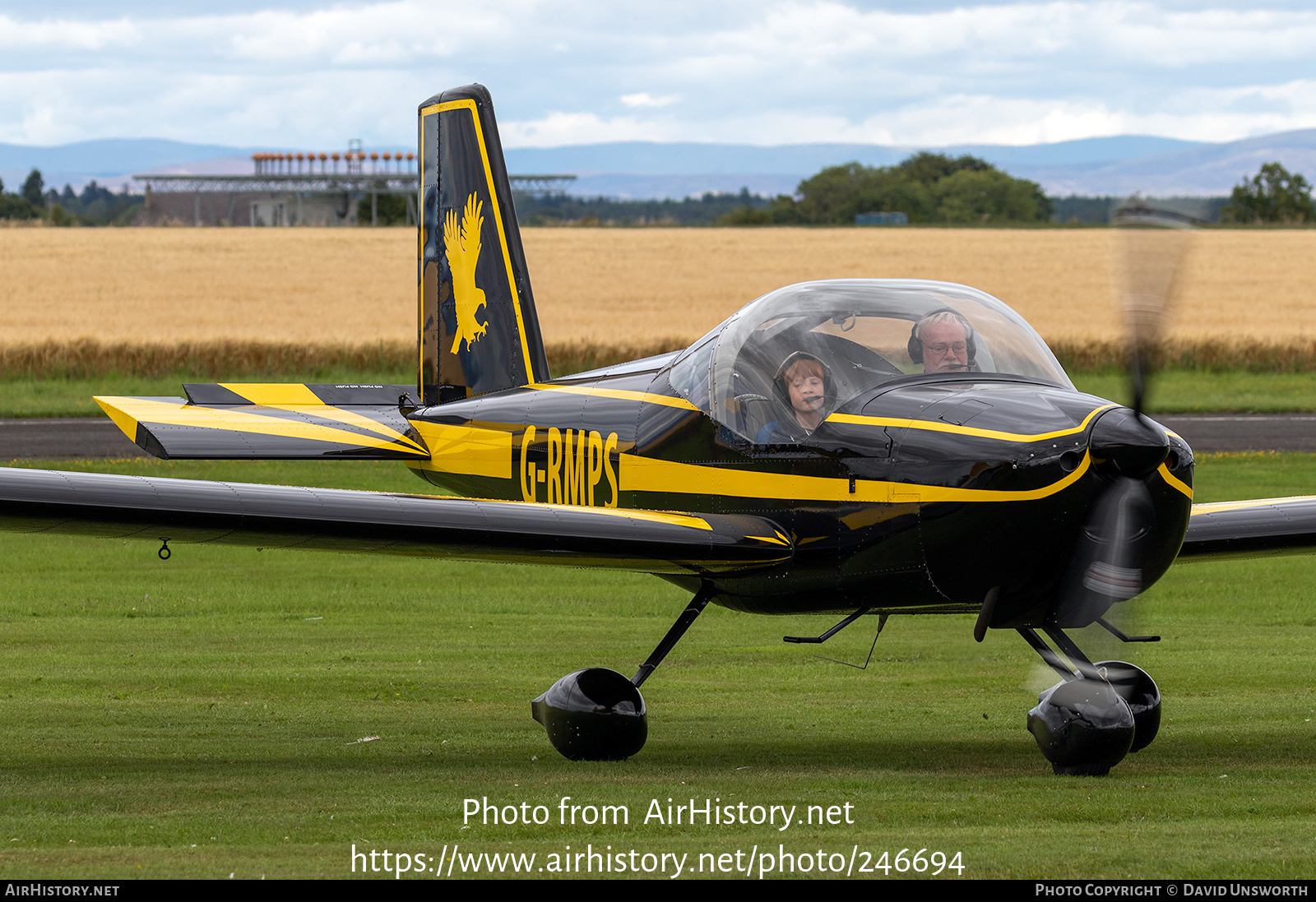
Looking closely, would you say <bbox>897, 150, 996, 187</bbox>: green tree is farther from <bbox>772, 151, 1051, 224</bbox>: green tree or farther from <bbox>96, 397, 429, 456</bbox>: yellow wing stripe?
<bbox>96, 397, 429, 456</bbox>: yellow wing stripe

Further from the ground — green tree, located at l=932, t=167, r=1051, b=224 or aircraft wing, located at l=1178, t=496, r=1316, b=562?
green tree, located at l=932, t=167, r=1051, b=224

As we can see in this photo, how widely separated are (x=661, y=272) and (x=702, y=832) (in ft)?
199

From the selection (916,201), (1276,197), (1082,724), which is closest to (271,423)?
(1082,724)

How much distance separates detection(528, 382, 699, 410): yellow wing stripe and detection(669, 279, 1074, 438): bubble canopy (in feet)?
0.93

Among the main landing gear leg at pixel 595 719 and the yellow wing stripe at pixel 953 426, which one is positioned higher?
the yellow wing stripe at pixel 953 426

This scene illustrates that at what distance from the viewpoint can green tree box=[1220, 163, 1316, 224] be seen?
11475 centimetres

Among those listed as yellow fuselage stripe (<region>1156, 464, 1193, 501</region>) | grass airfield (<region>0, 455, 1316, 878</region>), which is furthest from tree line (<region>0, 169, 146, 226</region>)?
yellow fuselage stripe (<region>1156, 464, 1193, 501</region>)

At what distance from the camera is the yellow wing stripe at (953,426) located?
6.94 m

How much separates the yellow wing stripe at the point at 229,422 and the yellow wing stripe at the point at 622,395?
1530mm

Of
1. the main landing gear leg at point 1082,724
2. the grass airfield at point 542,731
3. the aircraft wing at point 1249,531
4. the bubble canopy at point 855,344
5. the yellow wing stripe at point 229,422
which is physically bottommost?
the grass airfield at point 542,731

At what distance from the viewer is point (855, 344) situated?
319 inches

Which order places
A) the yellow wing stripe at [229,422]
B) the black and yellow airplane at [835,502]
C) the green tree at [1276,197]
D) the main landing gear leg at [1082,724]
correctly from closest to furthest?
the black and yellow airplane at [835,502], the main landing gear leg at [1082,724], the yellow wing stripe at [229,422], the green tree at [1276,197]

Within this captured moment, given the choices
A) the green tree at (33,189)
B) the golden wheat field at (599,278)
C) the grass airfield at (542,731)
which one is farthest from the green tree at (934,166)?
the grass airfield at (542,731)

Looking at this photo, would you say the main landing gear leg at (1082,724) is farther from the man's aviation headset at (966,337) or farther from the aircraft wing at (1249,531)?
the man's aviation headset at (966,337)
